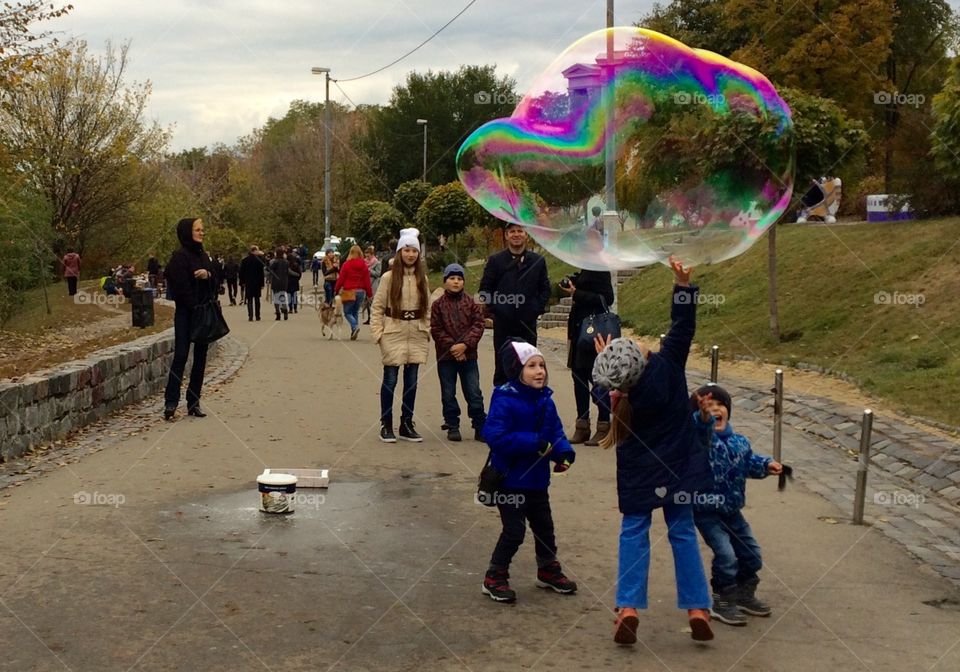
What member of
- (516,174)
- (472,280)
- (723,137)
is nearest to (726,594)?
(723,137)

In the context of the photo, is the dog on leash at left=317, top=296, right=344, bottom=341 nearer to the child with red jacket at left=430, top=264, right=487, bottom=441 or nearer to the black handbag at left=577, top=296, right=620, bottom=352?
the child with red jacket at left=430, top=264, right=487, bottom=441

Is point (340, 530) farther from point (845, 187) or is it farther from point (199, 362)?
point (845, 187)

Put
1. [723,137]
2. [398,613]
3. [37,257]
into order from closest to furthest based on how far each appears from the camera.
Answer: [398,613] → [723,137] → [37,257]

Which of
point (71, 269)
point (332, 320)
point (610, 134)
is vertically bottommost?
point (332, 320)

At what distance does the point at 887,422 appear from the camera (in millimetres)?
11977

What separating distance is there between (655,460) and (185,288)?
752cm

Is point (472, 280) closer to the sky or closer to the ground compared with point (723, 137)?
closer to the ground

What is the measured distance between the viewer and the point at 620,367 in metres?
5.53

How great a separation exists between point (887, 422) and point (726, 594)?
6626mm

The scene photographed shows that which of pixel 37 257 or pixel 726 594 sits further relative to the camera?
pixel 37 257

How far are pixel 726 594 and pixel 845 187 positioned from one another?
30.7 m

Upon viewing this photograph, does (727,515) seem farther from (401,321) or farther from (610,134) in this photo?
(401,321)

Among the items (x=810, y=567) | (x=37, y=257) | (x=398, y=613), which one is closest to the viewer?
(x=398, y=613)

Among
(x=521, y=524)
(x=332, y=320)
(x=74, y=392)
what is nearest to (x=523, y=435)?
(x=521, y=524)
